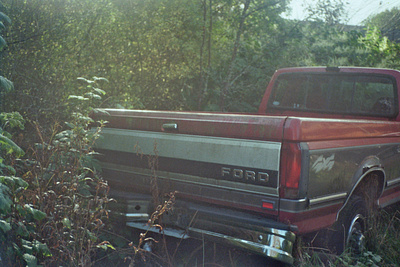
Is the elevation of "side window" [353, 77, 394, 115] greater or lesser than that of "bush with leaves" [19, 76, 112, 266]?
greater

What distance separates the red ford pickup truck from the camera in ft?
11.2

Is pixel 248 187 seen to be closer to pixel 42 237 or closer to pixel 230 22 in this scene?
pixel 42 237

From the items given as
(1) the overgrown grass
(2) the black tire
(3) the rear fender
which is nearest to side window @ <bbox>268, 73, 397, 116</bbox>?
(3) the rear fender

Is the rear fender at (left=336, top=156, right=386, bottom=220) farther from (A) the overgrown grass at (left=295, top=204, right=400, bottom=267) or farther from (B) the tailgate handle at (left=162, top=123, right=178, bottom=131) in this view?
(B) the tailgate handle at (left=162, top=123, right=178, bottom=131)

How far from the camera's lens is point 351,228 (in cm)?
423

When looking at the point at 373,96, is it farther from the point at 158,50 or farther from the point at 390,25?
the point at 390,25

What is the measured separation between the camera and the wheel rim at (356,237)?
4.23m

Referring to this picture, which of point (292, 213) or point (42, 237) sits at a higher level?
point (292, 213)

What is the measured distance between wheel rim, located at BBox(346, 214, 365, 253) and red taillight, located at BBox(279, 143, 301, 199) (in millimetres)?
1153

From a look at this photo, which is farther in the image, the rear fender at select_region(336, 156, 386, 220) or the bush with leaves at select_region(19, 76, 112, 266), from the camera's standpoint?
the rear fender at select_region(336, 156, 386, 220)

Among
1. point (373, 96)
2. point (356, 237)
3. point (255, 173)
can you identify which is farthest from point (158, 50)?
point (255, 173)

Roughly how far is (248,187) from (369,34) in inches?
609

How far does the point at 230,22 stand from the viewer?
1166 cm

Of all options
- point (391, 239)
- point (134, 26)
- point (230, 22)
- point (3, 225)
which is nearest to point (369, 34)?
point (230, 22)
